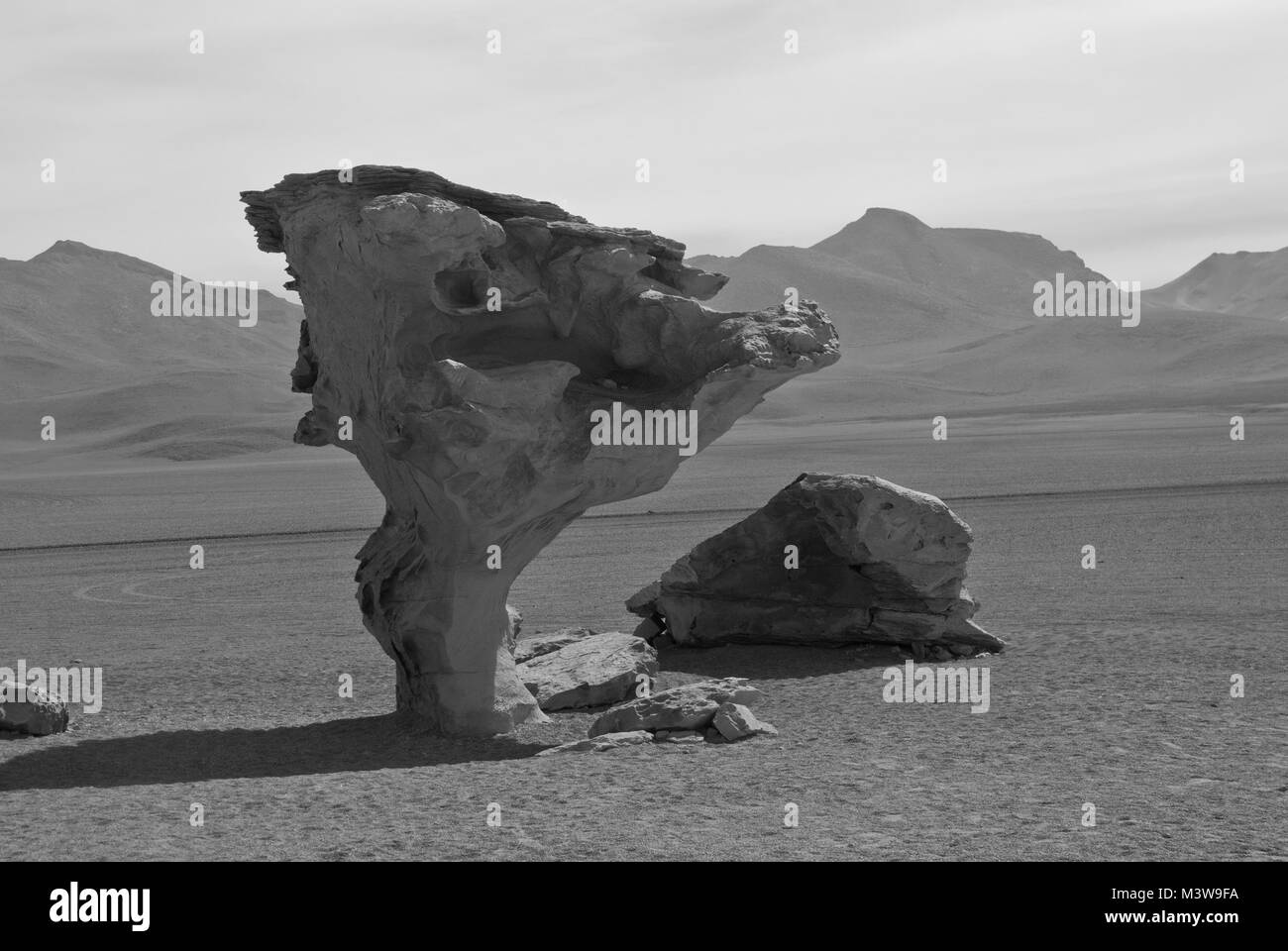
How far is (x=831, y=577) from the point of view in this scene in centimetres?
1602

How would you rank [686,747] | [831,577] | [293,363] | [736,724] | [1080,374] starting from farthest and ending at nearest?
[293,363], [1080,374], [831,577], [736,724], [686,747]

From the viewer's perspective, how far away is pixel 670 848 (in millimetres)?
7859

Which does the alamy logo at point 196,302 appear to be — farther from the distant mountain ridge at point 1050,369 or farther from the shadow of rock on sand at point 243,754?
the distant mountain ridge at point 1050,369

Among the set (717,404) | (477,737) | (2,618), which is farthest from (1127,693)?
(2,618)

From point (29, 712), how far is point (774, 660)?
7127 millimetres

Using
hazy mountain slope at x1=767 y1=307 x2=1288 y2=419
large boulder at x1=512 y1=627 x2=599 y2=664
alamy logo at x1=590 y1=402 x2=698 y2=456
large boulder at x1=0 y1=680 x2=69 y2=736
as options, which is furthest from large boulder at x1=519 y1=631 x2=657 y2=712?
hazy mountain slope at x1=767 y1=307 x2=1288 y2=419

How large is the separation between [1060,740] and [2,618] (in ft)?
52.2

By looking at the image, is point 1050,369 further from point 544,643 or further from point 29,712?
point 29,712

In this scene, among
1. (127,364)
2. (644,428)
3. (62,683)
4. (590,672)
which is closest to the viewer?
(644,428)

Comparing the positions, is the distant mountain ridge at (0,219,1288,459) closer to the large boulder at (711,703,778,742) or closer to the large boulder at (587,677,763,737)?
the large boulder at (587,677,763,737)

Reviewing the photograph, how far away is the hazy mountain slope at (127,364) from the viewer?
89.2 m

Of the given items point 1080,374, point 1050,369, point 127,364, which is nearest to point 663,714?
point 1080,374

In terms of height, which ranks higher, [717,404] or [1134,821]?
[717,404]

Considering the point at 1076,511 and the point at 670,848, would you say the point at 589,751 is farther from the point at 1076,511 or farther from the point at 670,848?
the point at 1076,511
